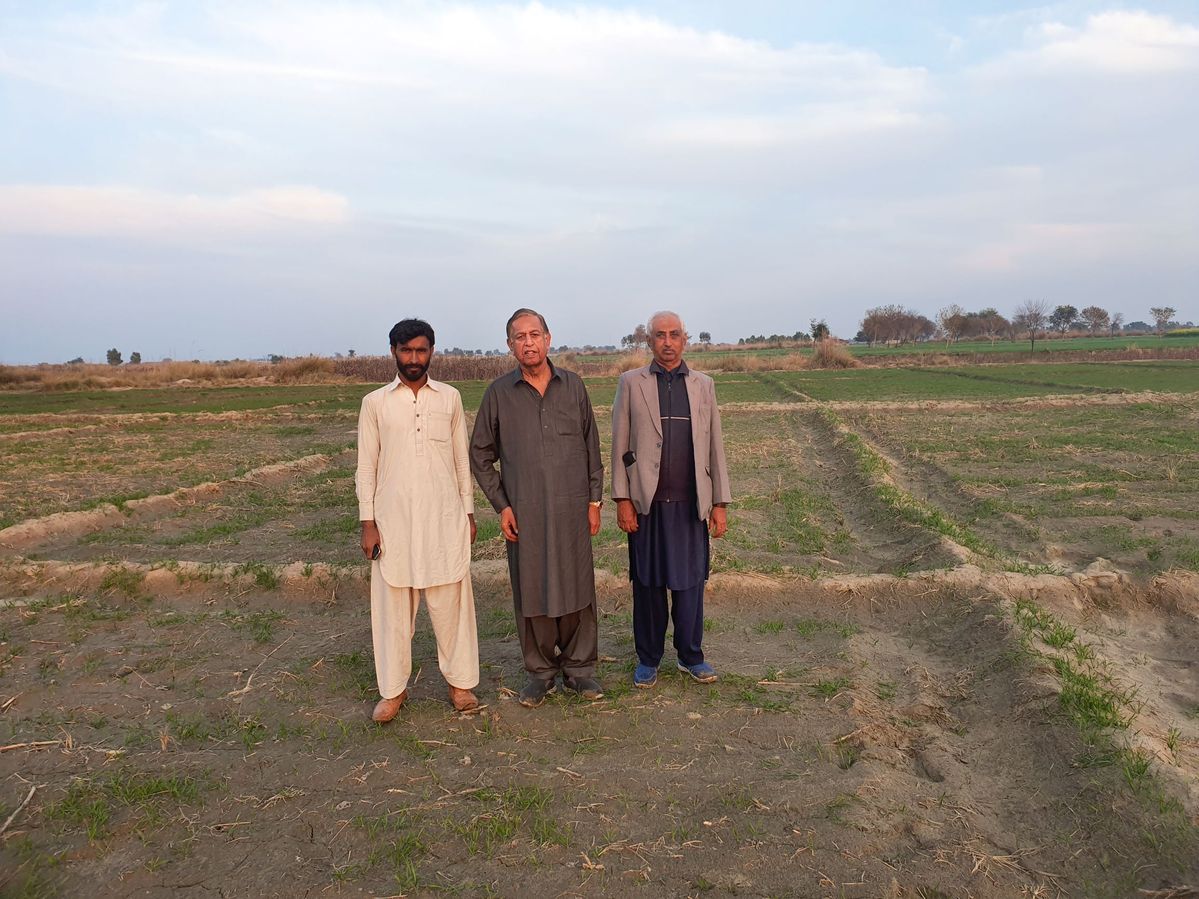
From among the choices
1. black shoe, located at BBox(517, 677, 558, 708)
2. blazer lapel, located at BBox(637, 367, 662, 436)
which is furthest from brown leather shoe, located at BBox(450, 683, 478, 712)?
blazer lapel, located at BBox(637, 367, 662, 436)

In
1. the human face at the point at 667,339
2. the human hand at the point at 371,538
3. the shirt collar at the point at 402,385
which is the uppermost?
the human face at the point at 667,339

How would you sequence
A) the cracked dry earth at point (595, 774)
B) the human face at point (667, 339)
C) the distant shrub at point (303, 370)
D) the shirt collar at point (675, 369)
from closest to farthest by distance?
the cracked dry earth at point (595, 774) < the human face at point (667, 339) < the shirt collar at point (675, 369) < the distant shrub at point (303, 370)

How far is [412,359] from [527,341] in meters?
0.54

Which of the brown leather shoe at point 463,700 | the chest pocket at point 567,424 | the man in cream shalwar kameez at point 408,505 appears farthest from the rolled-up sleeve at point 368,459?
the brown leather shoe at point 463,700

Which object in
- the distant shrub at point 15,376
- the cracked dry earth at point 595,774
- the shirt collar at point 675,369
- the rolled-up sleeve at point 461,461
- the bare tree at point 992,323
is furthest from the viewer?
the bare tree at point 992,323

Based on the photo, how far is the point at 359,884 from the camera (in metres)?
2.61

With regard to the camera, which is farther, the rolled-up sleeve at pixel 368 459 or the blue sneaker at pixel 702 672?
the blue sneaker at pixel 702 672

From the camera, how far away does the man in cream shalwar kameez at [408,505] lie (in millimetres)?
3662

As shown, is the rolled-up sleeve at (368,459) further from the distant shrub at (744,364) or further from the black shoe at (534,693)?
the distant shrub at (744,364)

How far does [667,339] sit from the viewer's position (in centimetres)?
393

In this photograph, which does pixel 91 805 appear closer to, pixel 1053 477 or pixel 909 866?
pixel 909 866

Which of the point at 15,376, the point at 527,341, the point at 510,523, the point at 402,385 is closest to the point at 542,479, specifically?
the point at 510,523

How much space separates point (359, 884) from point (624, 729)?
4.69ft

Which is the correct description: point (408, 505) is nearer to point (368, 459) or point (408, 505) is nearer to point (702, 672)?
point (368, 459)
